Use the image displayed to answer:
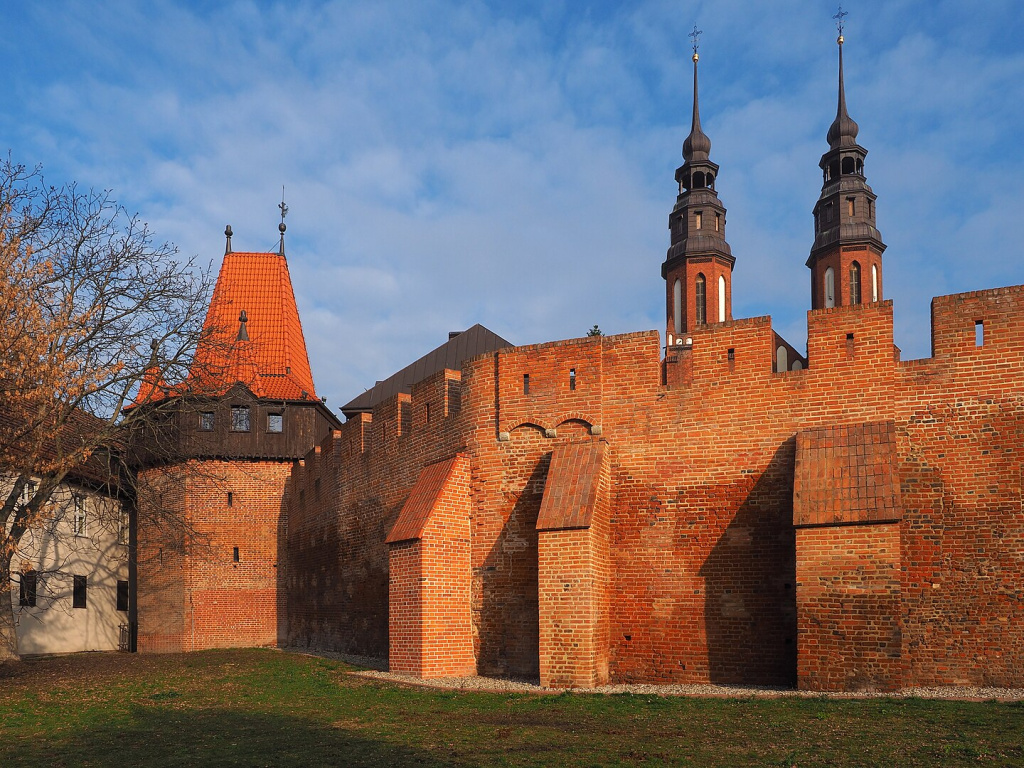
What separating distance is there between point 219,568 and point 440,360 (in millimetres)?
8802

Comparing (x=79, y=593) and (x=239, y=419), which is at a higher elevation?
(x=239, y=419)

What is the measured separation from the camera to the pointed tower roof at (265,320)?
2705cm

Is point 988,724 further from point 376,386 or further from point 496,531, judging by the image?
point 376,386

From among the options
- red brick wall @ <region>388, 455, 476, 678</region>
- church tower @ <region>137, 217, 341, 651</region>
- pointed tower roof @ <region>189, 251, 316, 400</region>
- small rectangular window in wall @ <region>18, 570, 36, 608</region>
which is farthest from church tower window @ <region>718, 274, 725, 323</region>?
red brick wall @ <region>388, 455, 476, 678</region>

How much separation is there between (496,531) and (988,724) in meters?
7.79

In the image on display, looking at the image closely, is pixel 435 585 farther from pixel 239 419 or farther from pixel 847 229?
pixel 847 229

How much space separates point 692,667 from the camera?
41.1ft

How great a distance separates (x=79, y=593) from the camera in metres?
26.8

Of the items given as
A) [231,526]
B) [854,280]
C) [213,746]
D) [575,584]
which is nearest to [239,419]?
[231,526]

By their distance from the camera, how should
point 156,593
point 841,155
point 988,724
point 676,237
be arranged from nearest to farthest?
1. point 988,724
2. point 156,593
3. point 841,155
4. point 676,237

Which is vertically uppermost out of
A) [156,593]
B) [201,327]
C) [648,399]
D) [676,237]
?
[676,237]

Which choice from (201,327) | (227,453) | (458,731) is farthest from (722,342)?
(227,453)

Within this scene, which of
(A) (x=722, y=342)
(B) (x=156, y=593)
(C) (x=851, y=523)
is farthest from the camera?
(B) (x=156, y=593)

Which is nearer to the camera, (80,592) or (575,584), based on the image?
(575,584)
